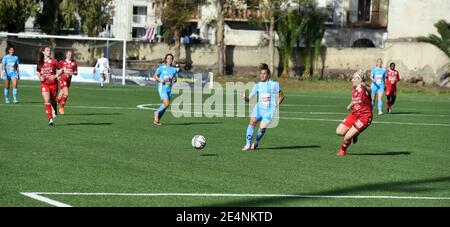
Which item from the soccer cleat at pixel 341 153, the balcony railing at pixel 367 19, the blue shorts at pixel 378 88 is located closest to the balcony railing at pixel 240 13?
the balcony railing at pixel 367 19

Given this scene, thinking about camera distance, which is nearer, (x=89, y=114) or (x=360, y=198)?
(x=360, y=198)

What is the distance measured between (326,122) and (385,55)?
150 ft

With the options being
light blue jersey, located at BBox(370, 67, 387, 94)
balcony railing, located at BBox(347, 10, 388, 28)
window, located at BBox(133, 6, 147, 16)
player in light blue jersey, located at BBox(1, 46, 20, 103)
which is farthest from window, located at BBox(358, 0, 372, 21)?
player in light blue jersey, located at BBox(1, 46, 20, 103)

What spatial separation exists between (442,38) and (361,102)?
52.7 metres

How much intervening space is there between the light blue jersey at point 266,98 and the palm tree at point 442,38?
51605 millimetres

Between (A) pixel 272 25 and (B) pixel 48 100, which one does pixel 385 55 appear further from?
(B) pixel 48 100

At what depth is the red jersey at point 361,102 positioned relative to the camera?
2104 cm

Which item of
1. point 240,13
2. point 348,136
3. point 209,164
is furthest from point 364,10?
point 209,164

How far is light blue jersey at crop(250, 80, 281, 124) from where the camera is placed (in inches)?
846

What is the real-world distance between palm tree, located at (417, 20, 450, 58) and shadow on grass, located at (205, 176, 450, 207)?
55.1m

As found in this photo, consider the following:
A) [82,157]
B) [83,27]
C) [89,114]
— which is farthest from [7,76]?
[83,27]

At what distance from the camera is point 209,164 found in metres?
18.1
